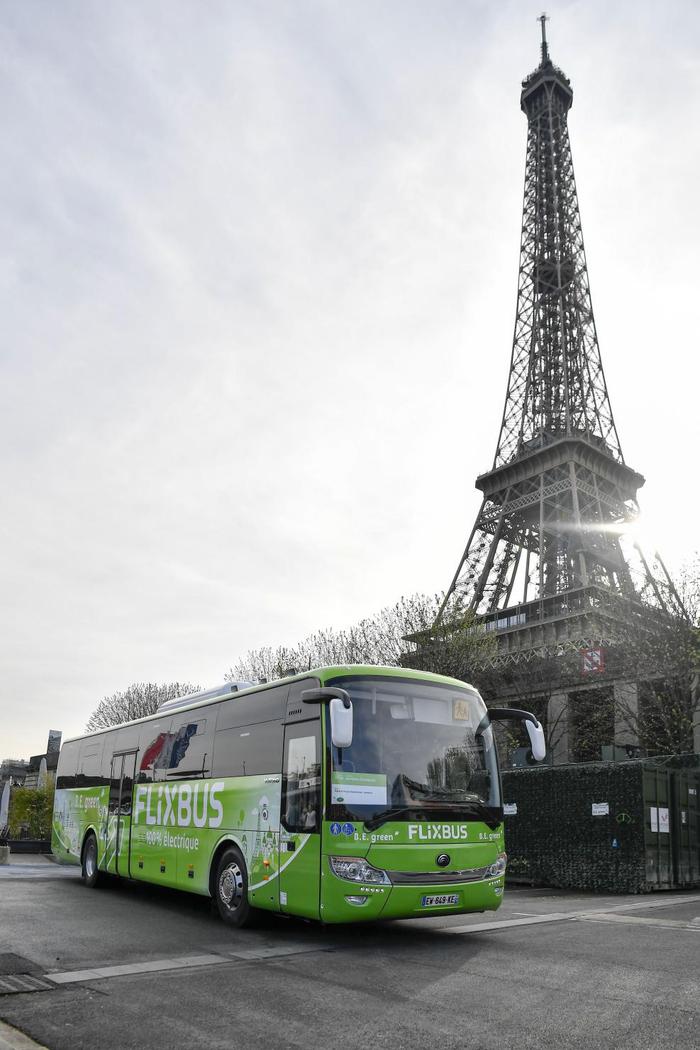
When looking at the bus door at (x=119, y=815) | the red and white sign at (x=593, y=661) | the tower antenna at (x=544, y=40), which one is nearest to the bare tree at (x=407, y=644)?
the red and white sign at (x=593, y=661)

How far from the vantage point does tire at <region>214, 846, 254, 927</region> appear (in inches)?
396

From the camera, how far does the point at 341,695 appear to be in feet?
28.4

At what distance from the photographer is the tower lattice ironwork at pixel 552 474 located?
174 feet

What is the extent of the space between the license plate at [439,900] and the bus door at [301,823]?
116cm

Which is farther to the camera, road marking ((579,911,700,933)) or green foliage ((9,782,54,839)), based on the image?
green foliage ((9,782,54,839))

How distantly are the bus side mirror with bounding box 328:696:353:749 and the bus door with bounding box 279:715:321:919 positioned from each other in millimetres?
865

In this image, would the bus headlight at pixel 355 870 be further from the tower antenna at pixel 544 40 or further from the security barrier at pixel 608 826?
the tower antenna at pixel 544 40

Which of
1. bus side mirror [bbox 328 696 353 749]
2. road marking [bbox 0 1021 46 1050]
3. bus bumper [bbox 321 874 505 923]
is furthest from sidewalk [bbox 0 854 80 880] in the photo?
road marking [bbox 0 1021 46 1050]

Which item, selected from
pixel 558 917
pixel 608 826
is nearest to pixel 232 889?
pixel 558 917

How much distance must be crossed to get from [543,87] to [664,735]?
7226 centimetres

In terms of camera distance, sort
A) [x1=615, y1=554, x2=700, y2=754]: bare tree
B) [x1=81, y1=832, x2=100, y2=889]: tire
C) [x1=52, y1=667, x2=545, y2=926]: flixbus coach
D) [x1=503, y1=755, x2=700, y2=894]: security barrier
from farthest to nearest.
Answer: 1. [x1=615, y1=554, x2=700, y2=754]: bare tree
2. [x1=503, y1=755, x2=700, y2=894]: security barrier
3. [x1=81, y1=832, x2=100, y2=889]: tire
4. [x1=52, y1=667, x2=545, y2=926]: flixbus coach

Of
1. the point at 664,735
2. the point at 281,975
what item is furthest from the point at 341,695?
the point at 664,735

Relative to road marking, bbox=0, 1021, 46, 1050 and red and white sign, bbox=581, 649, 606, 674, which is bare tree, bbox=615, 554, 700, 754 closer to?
red and white sign, bbox=581, 649, 606, 674

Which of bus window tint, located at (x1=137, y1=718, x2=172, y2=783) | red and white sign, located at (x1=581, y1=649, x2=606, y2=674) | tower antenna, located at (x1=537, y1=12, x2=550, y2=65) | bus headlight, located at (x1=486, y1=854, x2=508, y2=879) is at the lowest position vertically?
bus headlight, located at (x1=486, y1=854, x2=508, y2=879)
